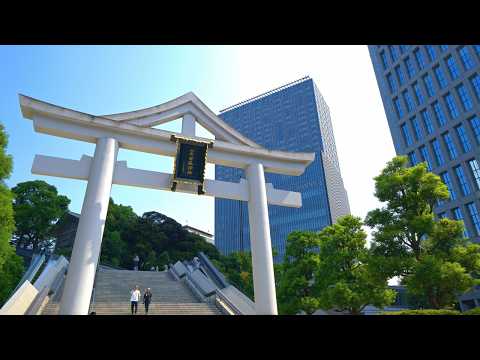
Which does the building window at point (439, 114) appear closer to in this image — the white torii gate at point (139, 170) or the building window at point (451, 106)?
the building window at point (451, 106)

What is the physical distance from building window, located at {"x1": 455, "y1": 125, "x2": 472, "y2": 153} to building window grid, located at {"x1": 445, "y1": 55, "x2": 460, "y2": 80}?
5703 millimetres

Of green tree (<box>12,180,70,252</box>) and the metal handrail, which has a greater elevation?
green tree (<box>12,180,70,252</box>)

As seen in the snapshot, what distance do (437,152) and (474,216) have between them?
8161mm

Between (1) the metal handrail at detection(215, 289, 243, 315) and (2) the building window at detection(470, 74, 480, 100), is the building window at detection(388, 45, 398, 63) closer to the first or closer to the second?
(2) the building window at detection(470, 74, 480, 100)

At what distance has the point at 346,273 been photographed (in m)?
17.9

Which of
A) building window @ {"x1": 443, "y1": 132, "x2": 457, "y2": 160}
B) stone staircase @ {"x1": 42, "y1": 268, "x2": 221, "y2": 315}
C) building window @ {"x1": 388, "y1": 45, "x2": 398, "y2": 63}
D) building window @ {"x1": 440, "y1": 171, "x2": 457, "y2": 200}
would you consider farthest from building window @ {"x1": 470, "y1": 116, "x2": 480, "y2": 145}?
stone staircase @ {"x1": 42, "y1": 268, "x2": 221, "y2": 315}

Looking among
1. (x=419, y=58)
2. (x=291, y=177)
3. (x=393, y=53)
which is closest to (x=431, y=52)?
(x=419, y=58)

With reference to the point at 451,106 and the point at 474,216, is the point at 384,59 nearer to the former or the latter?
the point at 451,106

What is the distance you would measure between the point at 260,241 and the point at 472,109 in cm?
3248

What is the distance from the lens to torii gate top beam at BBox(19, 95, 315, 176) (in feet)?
30.3

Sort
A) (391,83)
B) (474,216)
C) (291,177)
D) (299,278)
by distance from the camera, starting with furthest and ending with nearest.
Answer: (291,177)
(391,83)
(474,216)
(299,278)

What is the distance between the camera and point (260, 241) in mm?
10062
